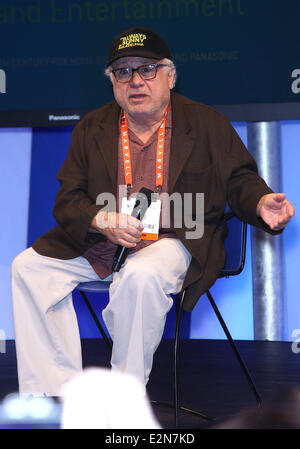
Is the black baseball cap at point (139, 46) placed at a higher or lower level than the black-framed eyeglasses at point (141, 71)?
higher

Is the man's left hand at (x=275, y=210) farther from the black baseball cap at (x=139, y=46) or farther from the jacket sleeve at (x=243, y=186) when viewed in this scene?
the black baseball cap at (x=139, y=46)

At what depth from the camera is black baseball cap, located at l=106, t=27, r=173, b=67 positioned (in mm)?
2330

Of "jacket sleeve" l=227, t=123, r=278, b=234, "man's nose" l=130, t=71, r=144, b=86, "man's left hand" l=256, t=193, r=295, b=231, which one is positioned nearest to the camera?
"man's left hand" l=256, t=193, r=295, b=231

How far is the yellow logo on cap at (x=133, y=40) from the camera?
2.34 meters

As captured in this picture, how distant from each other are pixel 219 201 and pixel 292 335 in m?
1.88

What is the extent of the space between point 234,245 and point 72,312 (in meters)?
0.71

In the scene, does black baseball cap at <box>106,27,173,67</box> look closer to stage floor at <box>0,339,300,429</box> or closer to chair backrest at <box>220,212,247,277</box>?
chair backrest at <box>220,212,247,277</box>

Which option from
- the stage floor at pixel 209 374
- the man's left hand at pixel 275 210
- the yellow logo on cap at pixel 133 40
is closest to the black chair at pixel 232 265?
the stage floor at pixel 209 374

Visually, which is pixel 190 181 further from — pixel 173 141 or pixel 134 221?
pixel 134 221

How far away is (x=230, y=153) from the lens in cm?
235

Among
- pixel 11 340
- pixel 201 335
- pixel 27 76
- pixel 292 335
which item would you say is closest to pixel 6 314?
pixel 11 340

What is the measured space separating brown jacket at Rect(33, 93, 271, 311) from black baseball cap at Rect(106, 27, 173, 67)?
26cm

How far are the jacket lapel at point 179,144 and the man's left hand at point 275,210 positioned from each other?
373mm

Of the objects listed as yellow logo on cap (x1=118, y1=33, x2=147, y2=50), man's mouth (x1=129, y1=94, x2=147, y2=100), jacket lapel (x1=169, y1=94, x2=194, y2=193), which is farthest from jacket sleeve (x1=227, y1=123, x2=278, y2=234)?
yellow logo on cap (x1=118, y1=33, x2=147, y2=50)
